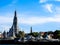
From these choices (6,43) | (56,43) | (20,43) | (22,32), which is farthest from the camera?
(22,32)

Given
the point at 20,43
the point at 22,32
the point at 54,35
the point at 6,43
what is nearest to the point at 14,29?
the point at 22,32

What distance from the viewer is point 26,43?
104m

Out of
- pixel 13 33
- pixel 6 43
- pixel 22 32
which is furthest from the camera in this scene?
pixel 13 33

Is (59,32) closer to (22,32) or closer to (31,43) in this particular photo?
(22,32)

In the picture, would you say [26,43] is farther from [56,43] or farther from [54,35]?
[54,35]

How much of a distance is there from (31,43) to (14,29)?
79112 mm

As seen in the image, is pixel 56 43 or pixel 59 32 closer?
pixel 56 43

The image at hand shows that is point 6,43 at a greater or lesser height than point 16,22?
lesser

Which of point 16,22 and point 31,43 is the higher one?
point 16,22

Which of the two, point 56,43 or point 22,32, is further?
point 22,32

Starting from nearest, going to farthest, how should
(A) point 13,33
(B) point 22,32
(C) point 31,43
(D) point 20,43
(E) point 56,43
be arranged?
(E) point 56,43, (C) point 31,43, (D) point 20,43, (B) point 22,32, (A) point 13,33

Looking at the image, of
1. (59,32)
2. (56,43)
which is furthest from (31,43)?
(59,32)

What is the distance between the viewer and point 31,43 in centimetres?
10144

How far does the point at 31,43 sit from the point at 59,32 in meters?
43.6
